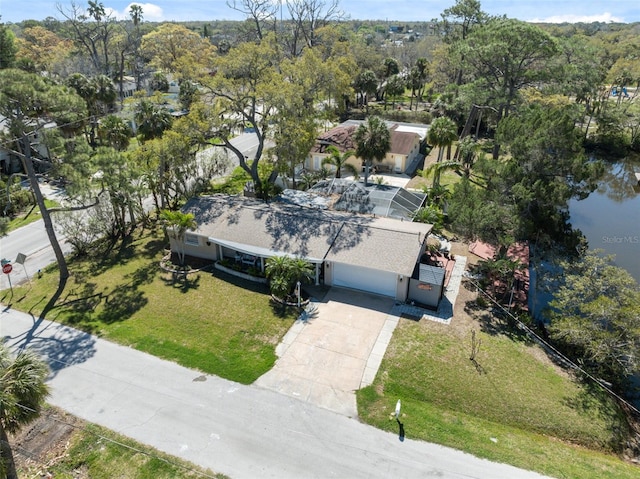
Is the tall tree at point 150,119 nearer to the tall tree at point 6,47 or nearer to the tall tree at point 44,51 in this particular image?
the tall tree at point 6,47

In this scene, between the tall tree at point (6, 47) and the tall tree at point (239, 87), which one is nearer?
the tall tree at point (239, 87)

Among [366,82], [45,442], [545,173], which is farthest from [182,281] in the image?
[366,82]

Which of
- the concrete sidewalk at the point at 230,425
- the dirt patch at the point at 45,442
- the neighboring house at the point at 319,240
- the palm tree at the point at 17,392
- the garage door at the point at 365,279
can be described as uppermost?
the palm tree at the point at 17,392

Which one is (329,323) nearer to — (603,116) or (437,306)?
(437,306)

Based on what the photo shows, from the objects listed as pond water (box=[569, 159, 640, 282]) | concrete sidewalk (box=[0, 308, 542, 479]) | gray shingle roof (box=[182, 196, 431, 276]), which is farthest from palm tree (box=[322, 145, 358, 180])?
concrete sidewalk (box=[0, 308, 542, 479])

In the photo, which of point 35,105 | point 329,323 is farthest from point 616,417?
point 35,105

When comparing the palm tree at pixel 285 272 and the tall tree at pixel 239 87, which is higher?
the tall tree at pixel 239 87

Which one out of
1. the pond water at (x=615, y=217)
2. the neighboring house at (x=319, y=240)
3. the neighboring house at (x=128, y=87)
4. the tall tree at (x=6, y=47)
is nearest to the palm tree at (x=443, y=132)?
the pond water at (x=615, y=217)
